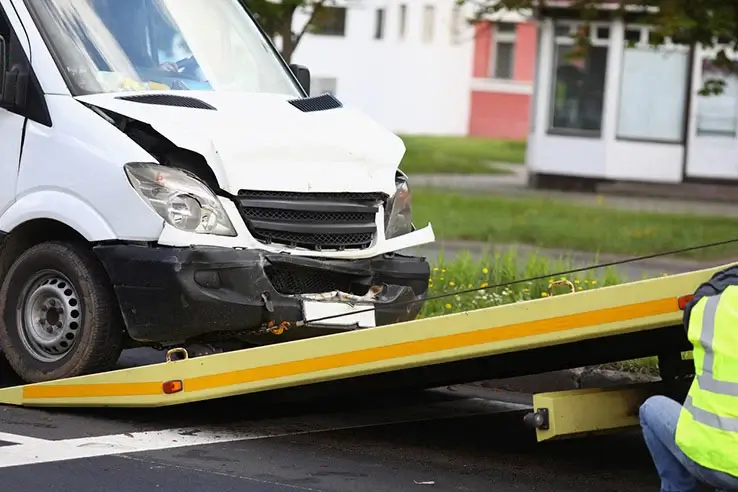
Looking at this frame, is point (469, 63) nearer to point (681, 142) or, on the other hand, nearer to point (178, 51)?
point (681, 142)

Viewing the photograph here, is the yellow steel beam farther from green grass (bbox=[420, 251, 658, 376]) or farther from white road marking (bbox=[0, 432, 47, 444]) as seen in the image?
white road marking (bbox=[0, 432, 47, 444])

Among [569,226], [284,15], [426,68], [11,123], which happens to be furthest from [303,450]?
[426,68]

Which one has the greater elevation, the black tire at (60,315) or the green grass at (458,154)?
the black tire at (60,315)

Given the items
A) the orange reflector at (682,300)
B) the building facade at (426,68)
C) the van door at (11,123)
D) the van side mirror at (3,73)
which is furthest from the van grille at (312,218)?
the building facade at (426,68)

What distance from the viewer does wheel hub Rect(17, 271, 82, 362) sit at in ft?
25.7

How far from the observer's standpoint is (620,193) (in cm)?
2672

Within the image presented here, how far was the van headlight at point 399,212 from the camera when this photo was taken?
8.23 m

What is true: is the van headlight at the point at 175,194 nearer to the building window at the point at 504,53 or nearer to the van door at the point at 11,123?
the van door at the point at 11,123

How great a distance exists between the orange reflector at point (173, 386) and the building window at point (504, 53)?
4238cm

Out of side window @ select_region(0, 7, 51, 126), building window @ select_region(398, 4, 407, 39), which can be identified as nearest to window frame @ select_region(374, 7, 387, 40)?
building window @ select_region(398, 4, 407, 39)

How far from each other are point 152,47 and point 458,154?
28.2 m

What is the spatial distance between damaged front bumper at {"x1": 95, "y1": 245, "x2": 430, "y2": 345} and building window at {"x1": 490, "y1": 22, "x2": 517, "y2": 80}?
41.8 meters

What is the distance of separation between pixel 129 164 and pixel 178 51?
1.18 m

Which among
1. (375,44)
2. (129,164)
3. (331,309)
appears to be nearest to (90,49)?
(129,164)
